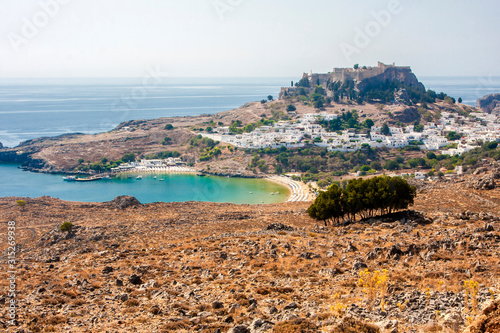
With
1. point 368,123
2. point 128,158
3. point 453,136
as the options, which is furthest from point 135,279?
point 368,123

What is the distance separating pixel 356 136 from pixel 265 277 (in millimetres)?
51226

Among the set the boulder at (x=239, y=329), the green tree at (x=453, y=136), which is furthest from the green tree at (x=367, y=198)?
the green tree at (x=453, y=136)

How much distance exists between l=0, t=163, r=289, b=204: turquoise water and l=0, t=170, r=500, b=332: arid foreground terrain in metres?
22.6

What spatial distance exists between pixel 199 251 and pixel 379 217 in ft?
25.1

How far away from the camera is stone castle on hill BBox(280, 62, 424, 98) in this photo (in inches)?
3147

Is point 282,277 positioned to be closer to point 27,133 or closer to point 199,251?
point 199,251

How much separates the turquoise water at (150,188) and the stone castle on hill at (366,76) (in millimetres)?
43145

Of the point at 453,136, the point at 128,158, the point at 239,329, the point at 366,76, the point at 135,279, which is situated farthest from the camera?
the point at 366,76

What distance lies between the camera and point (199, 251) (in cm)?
1334

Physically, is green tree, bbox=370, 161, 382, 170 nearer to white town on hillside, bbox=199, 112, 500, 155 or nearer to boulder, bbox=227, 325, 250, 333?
white town on hillside, bbox=199, 112, 500, 155

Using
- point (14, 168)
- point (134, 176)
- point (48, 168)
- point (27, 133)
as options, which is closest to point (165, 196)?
point (134, 176)

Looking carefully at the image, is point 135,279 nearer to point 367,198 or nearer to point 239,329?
point 239,329

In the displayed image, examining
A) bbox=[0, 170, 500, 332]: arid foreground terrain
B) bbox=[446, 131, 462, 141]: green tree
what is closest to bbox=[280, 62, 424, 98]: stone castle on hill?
bbox=[446, 131, 462, 141]: green tree

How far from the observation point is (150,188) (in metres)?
46.6
